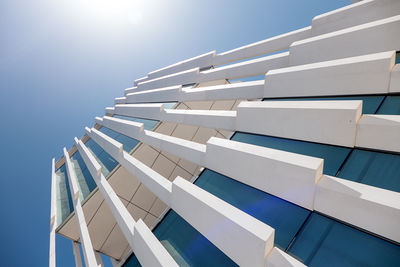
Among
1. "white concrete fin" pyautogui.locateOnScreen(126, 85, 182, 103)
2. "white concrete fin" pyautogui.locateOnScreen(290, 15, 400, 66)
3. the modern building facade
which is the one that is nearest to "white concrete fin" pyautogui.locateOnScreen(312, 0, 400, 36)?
the modern building facade

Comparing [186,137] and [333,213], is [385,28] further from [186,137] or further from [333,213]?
[186,137]

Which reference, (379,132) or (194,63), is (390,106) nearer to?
(379,132)

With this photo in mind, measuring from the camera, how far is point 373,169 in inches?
204

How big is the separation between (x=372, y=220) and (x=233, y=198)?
358 centimetres

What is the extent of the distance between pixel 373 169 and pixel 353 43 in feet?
15.6

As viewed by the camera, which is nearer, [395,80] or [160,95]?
[395,80]

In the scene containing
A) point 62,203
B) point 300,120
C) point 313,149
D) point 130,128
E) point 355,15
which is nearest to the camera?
point 313,149

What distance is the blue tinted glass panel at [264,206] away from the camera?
5.44 m

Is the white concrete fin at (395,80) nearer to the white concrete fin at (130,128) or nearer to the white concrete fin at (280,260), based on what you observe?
the white concrete fin at (280,260)

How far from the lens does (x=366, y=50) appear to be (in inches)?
288

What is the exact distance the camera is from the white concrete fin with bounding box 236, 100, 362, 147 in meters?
5.69

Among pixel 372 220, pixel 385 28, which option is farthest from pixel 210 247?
pixel 385 28

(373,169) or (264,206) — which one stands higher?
(373,169)

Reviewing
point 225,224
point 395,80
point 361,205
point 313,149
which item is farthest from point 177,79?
point 361,205
